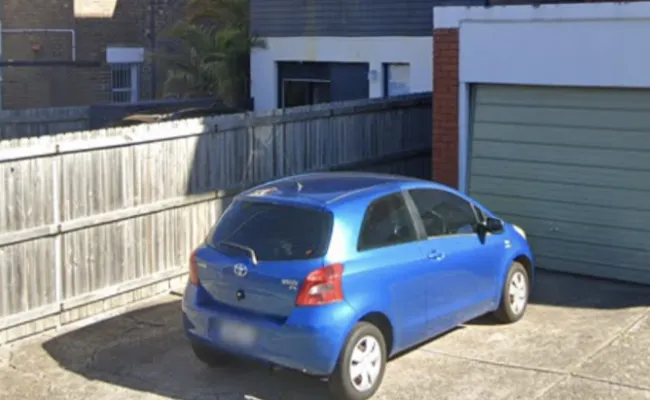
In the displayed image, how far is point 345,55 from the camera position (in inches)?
715

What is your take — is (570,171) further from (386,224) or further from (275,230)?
(275,230)

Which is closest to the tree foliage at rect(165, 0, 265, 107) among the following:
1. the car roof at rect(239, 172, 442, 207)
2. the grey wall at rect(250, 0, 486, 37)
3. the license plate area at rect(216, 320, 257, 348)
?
the grey wall at rect(250, 0, 486, 37)

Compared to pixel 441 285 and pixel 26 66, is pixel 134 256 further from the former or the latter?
pixel 26 66

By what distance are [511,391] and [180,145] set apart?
183 inches

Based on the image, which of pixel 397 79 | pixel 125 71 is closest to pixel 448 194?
pixel 397 79

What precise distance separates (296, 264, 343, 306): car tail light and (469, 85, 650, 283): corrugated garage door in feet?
16.5

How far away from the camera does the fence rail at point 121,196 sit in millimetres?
8969

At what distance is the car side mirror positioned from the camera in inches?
349

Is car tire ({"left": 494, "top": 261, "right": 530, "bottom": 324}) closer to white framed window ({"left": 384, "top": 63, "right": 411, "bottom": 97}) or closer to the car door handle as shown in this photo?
the car door handle

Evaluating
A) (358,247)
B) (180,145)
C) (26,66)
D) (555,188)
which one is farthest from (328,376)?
(26,66)

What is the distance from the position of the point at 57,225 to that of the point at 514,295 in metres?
4.32

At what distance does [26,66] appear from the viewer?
22609mm

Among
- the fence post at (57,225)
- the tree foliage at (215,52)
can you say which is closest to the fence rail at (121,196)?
the fence post at (57,225)

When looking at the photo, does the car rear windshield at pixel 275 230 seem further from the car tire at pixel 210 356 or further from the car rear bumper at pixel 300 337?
the car tire at pixel 210 356
